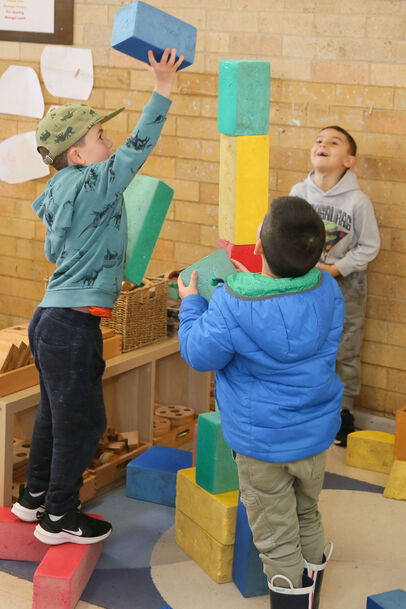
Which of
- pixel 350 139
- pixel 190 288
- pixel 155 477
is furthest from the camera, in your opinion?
pixel 350 139

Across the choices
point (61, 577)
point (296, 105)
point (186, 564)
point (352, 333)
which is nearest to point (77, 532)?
point (61, 577)

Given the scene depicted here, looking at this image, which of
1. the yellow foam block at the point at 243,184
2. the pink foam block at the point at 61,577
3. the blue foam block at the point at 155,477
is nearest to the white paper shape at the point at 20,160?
the blue foam block at the point at 155,477

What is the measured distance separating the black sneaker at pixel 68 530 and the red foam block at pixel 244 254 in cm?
106

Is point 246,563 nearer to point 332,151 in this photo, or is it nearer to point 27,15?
point 332,151

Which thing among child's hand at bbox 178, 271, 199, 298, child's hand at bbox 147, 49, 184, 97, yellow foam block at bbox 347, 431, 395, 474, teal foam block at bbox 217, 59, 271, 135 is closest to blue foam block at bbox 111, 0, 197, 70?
child's hand at bbox 147, 49, 184, 97

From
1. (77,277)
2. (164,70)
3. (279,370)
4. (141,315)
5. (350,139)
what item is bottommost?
(141,315)

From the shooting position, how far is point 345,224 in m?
4.07

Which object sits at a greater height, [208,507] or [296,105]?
[296,105]

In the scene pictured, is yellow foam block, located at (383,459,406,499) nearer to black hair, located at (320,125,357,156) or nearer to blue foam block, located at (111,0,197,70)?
black hair, located at (320,125,357,156)

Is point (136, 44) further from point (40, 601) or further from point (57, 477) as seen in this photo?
point (40, 601)

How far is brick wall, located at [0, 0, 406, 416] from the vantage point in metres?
4.07

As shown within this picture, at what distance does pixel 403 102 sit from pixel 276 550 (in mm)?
2430

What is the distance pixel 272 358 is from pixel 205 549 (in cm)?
99

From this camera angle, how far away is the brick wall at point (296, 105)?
13.4 feet
